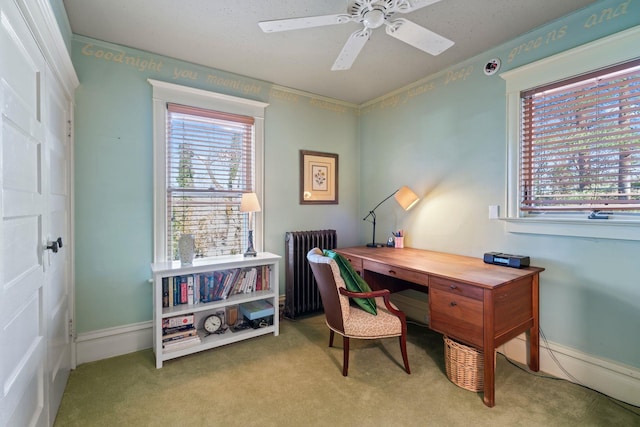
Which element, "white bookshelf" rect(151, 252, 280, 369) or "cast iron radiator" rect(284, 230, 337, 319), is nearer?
"white bookshelf" rect(151, 252, 280, 369)

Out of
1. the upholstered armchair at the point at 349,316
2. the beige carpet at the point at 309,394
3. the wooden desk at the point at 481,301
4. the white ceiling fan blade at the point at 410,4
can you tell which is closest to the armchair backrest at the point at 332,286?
the upholstered armchair at the point at 349,316

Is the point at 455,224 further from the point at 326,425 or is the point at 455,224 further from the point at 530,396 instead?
the point at 326,425

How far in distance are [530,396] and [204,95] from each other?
342 cm

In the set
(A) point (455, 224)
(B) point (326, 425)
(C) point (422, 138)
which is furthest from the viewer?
(C) point (422, 138)

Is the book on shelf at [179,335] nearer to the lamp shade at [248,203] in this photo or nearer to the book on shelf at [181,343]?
the book on shelf at [181,343]

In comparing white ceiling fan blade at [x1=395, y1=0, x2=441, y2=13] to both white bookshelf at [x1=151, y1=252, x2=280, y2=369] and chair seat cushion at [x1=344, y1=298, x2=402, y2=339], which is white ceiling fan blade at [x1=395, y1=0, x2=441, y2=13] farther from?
white bookshelf at [x1=151, y1=252, x2=280, y2=369]

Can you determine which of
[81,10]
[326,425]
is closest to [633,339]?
[326,425]

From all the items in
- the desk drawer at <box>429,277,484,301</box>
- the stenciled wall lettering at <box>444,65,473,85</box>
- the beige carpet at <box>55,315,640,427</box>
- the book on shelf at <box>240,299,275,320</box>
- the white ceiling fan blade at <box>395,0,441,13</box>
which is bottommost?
the beige carpet at <box>55,315,640,427</box>

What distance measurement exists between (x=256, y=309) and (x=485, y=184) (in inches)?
91.4

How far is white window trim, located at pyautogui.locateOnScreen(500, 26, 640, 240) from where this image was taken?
1.82 meters

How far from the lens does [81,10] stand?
197 cm

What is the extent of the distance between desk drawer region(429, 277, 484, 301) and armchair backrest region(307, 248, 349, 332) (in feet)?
2.08

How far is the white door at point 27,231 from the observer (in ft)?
3.59

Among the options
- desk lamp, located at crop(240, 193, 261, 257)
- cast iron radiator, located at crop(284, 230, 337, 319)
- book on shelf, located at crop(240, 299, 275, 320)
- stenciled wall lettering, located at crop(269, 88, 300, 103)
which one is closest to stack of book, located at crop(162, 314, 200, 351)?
book on shelf, located at crop(240, 299, 275, 320)
